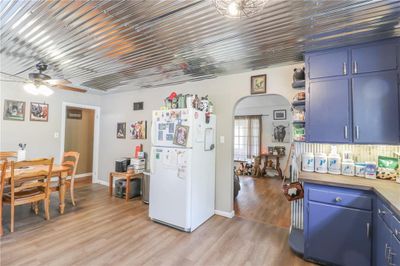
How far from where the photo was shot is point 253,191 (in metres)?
4.79

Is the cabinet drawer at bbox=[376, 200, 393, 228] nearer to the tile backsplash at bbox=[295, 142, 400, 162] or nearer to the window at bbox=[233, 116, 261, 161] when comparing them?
the tile backsplash at bbox=[295, 142, 400, 162]

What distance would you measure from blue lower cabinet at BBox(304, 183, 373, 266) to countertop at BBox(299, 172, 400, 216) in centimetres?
7

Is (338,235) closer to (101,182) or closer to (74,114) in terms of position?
(101,182)

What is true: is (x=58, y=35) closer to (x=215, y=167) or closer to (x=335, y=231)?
(x=215, y=167)

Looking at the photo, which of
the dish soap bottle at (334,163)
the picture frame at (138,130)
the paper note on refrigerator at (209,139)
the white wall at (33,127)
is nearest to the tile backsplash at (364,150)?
the dish soap bottle at (334,163)

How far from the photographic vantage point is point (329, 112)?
2.29m

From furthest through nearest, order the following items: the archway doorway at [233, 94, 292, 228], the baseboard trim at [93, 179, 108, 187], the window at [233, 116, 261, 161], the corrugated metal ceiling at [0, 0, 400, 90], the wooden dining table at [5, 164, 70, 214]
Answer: the window at [233, 116, 261, 161], the archway doorway at [233, 94, 292, 228], the baseboard trim at [93, 179, 108, 187], the wooden dining table at [5, 164, 70, 214], the corrugated metal ceiling at [0, 0, 400, 90]

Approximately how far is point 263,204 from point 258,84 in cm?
231

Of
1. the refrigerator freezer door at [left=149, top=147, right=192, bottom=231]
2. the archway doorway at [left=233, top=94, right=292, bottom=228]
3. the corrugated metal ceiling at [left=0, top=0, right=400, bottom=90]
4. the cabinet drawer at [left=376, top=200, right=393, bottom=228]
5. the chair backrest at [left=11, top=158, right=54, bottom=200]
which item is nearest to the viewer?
the cabinet drawer at [left=376, top=200, right=393, bottom=228]

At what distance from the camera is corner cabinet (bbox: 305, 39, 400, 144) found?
202cm

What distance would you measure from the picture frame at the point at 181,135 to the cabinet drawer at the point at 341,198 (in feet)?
5.20

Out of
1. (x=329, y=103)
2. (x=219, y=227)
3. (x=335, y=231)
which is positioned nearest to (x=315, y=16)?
(x=329, y=103)

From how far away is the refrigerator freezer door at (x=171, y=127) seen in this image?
8.91 ft

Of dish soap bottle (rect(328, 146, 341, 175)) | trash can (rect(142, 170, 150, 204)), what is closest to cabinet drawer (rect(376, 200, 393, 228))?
dish soap bottle (rect(328, 146, 341, 175))
